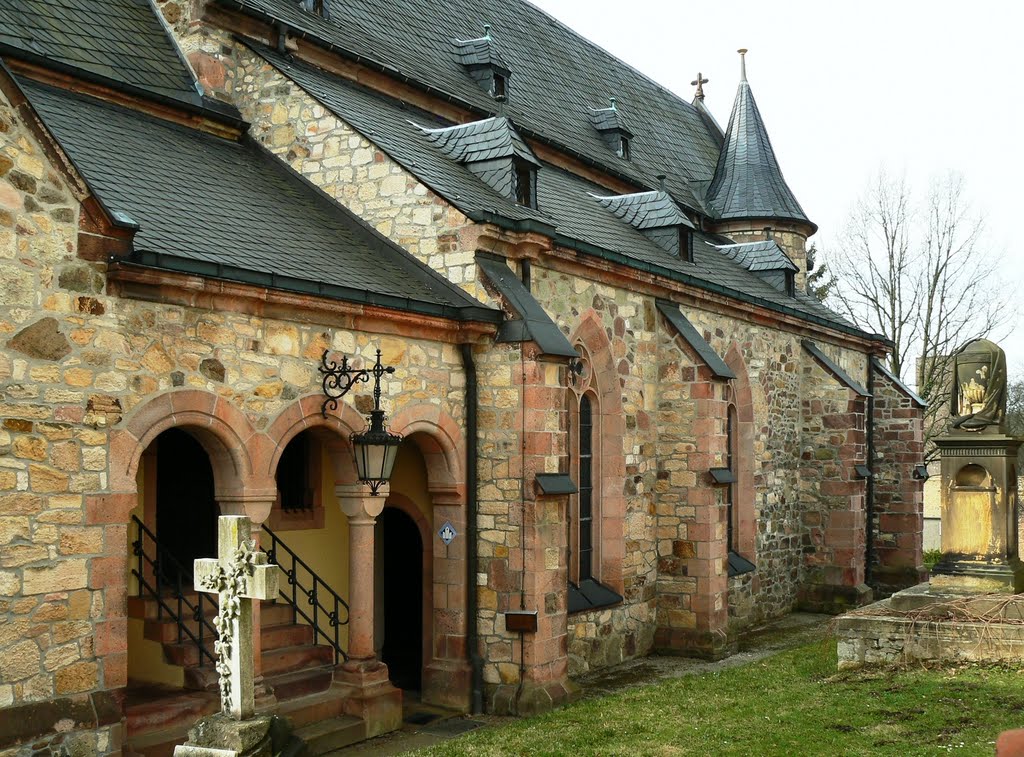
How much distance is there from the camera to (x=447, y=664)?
11.9m

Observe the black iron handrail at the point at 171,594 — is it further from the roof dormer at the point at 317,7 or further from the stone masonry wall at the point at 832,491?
the stone masonry wall at the point at 832,491

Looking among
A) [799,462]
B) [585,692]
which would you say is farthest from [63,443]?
[799,462]

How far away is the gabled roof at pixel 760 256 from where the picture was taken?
850 inches

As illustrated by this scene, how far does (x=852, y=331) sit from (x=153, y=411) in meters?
16.5

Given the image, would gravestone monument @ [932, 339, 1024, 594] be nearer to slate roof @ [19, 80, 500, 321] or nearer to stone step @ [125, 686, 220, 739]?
slate roof @ [19, 80, 500, 321]

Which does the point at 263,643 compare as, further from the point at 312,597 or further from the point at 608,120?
the point at 608,120

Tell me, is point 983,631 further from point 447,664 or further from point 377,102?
point 377,102

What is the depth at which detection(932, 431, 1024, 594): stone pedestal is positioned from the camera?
13742mm

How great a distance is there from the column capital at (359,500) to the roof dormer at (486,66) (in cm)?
895

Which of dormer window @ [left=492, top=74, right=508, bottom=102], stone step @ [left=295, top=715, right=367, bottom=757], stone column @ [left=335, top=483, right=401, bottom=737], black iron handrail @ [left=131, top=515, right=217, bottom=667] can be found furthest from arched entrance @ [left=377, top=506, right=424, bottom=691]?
dormer window @ [left=492, top=74, right=508, bottom=102]

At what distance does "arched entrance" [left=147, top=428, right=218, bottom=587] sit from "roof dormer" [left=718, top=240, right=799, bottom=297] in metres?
13.1

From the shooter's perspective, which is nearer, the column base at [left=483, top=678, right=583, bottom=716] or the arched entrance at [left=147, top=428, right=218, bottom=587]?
the arched entrance at [left=147, top=428, right=218, bottom=587]

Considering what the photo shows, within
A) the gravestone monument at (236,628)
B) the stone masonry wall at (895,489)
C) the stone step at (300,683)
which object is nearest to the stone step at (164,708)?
the stone step at (300,683)

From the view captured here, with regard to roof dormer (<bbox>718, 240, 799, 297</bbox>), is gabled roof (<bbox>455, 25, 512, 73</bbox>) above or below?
above
